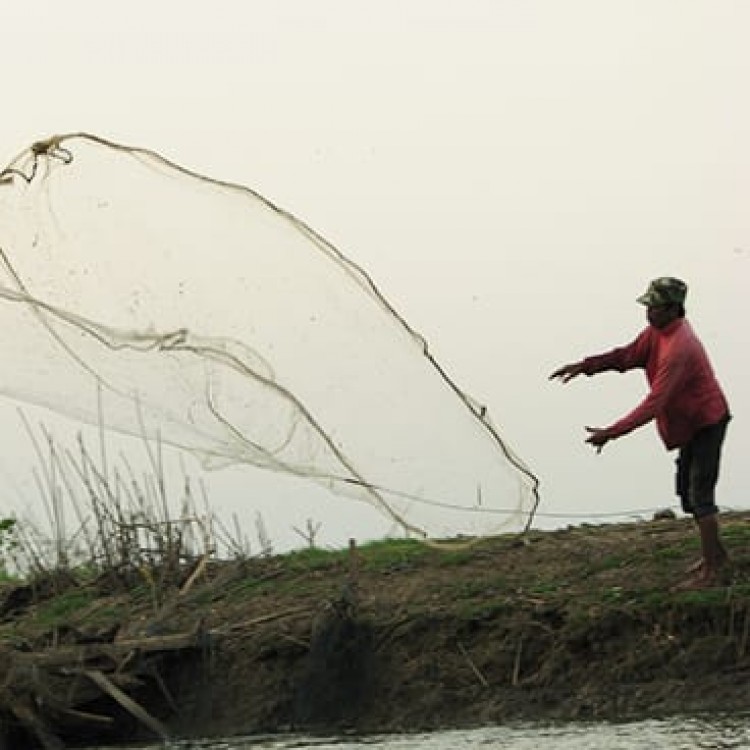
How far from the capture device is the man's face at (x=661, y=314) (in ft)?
31.2

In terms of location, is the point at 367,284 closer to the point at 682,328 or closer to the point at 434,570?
the point at 682,328

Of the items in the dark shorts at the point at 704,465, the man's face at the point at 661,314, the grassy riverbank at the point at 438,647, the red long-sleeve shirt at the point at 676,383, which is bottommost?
the grassy riverbank at the point at 438,647

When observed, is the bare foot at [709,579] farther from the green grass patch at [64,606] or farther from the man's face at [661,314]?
the green grass patch at [64,606]

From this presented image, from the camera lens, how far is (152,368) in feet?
30.9

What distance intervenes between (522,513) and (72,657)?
2346mm

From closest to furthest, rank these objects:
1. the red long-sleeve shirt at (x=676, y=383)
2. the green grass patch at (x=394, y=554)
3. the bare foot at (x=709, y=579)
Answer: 1. the red long-sleeve shirt at (x=676, y=383)
2. the bare foot at (x=709, y=579)
3. the green grass patch at (x=394, y=554)

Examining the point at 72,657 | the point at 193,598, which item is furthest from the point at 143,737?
the point at 193,598

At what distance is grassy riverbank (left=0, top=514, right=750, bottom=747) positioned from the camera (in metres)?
9.45

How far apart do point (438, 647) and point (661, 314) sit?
196 centimetres

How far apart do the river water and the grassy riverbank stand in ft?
0.86

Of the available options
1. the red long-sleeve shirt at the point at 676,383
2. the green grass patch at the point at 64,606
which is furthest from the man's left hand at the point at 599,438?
the green grass patch at the point at 64,606

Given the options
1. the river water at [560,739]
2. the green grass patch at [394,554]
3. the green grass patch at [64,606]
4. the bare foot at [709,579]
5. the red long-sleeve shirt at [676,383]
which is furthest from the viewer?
the green grass patch at [64,606]

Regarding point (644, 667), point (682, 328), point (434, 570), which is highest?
point (682, 328)

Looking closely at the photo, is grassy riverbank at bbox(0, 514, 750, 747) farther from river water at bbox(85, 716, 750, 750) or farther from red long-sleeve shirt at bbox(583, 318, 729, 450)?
red long-sleeve shirt at bbox(583, 318, 729, 450)
